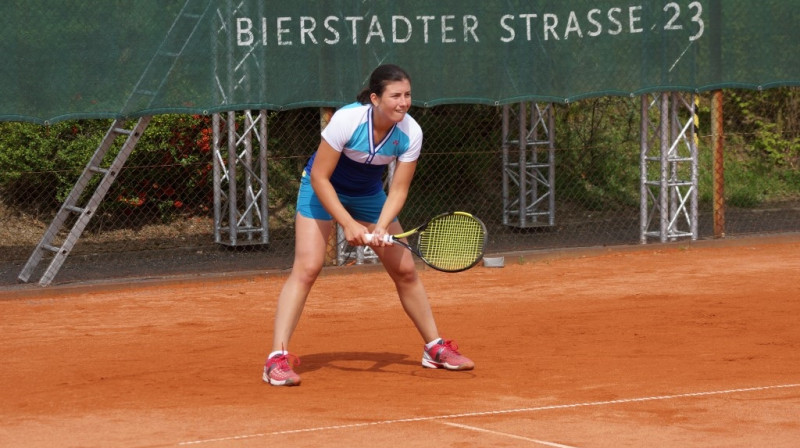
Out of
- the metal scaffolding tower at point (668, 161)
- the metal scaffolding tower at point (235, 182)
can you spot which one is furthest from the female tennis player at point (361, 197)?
the metal scaffolding tower at point (668, 161)

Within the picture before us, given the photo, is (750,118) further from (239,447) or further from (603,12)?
(239,447)

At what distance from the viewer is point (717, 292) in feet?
33.6

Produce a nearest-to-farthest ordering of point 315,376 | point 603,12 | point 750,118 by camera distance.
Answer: point 315,376, point 603,12, point 750,118

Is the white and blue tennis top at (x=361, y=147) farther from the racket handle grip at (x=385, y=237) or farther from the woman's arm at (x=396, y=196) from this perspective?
the racket handle grip at (x=385, y=237)

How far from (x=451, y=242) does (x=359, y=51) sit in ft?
15.6

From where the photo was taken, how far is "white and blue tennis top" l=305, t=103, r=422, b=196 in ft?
21.3

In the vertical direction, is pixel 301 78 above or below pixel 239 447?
above

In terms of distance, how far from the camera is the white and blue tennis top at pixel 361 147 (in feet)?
21.3

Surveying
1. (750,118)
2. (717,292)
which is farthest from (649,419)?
(750,118)

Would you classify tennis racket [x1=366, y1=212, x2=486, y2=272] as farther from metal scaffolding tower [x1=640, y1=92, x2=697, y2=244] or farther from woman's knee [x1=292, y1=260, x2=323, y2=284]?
metal scaffolding tower [x1=640, y1=92, x2=697, y2=244]

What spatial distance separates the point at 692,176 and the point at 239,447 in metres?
8.24

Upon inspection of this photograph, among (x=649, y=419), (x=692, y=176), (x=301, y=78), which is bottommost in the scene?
(x=649, y=419)

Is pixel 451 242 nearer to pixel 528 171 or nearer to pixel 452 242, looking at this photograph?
pixel 452 242

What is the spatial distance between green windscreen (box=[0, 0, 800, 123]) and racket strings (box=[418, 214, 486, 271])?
4430mm
